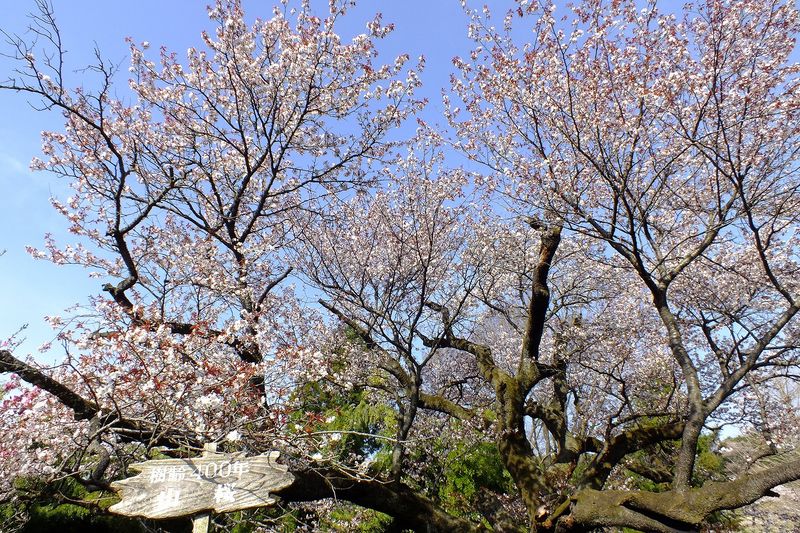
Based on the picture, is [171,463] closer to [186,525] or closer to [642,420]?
[186,525]

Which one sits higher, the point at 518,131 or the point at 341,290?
the point at 518,131

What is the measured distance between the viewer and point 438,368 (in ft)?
46.9

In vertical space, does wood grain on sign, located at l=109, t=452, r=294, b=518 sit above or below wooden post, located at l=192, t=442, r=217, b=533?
above

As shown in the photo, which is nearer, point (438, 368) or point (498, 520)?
point (498, 520)

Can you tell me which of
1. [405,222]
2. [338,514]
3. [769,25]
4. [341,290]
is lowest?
[338,514]

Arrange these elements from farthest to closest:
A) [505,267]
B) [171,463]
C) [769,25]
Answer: [505,267] < [769,25] < [171,463]

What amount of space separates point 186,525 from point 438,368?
796 cm

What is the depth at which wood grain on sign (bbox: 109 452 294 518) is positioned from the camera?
10.9 ft

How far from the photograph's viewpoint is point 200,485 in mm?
3408

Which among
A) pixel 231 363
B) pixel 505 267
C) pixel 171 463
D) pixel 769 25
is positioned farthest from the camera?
pixel 505 267

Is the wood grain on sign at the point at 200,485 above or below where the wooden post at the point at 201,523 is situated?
above

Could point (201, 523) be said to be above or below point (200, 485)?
below

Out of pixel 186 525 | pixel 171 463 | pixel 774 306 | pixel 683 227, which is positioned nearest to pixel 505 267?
pixel 683 227

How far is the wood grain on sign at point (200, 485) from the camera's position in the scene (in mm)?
3316
